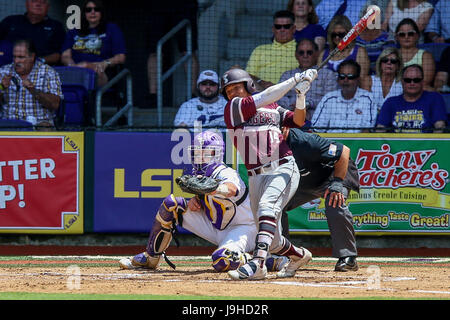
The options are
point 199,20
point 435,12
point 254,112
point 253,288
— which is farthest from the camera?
point 199,20

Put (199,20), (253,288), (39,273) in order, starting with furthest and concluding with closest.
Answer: (199,20)
(39,273)
(253,288)

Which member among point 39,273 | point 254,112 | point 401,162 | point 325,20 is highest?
point 325,20

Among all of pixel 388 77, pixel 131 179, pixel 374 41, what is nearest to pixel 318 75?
pixel 388 77

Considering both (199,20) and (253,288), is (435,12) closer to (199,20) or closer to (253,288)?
(199,20)

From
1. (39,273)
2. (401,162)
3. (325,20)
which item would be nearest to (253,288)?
(39,273)

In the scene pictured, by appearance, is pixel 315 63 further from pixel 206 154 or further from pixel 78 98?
pixel 206 154

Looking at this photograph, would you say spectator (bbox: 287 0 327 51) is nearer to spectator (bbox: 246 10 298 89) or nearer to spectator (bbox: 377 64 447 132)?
spectator (bbox: 246 10 298 89)

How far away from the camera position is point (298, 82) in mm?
6758

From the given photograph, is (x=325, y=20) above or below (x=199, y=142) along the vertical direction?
above

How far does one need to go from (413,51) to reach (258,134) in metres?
5.05

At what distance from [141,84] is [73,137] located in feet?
12.8

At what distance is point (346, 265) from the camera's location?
759cm

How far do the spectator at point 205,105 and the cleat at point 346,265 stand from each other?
3.63 metres

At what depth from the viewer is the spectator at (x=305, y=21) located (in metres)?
11.7
